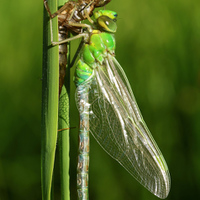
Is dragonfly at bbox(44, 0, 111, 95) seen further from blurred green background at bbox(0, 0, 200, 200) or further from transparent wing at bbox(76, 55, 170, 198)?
blurred green background at bbox(0, 0, 200, 200)

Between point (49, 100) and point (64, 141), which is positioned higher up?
point (49, 100)

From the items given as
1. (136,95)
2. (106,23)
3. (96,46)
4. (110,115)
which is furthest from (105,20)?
(136,95)

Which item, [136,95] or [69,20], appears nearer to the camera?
[69,20]

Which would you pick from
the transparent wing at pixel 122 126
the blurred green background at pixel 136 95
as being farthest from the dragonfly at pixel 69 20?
the blurred green background at pixel 136 95

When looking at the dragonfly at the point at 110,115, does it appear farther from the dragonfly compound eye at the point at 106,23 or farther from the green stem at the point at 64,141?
the green stem at the point at 64,141

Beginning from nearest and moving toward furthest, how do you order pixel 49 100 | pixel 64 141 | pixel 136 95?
pixel 49 100 < pixel 64 141 < pixel 136 95

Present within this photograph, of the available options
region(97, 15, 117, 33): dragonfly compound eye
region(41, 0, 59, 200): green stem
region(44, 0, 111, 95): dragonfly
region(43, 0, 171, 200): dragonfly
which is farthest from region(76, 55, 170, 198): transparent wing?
region(41, 0, 59, 200): green stem

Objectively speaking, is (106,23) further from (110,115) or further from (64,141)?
(64,141)
